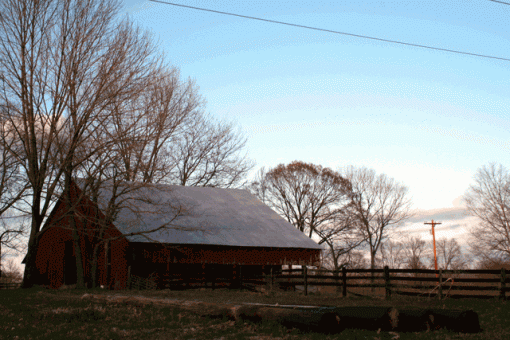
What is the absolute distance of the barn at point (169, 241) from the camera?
24406 mm

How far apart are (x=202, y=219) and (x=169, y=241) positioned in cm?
323

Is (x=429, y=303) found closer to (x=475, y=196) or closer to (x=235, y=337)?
(x=235, y=337)

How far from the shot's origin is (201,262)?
2542cm

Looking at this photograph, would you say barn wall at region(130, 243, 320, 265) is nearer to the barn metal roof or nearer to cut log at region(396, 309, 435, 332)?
the barn metal roof

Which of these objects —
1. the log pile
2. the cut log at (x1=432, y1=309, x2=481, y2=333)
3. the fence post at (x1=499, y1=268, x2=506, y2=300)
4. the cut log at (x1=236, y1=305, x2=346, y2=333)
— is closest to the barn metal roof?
the cut log at (x1=236, y1=305, x2=346, y2=333)

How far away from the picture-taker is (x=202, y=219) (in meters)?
27.1

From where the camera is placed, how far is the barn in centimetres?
2441

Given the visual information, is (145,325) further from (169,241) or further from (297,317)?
(169,241)

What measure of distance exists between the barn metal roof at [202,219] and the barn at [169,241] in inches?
2.1

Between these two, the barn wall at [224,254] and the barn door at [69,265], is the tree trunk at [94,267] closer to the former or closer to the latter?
the barn wall at [224,254]

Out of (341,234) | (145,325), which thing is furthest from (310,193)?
(145,325)

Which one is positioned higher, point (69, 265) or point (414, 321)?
point (69, 265)

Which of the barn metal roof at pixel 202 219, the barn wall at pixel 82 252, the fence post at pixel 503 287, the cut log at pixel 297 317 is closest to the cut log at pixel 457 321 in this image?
the cut log at pixel 297 317

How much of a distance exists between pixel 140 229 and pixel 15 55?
1003 cm
